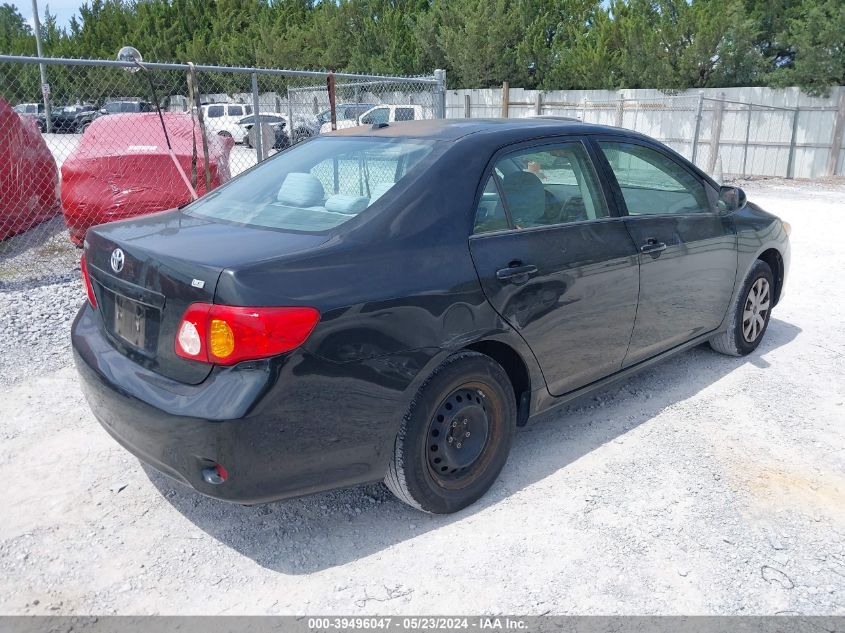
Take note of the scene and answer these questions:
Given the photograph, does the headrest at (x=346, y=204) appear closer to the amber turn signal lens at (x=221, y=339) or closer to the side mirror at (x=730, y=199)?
the amber turn signal lens at (x=221, y=339)

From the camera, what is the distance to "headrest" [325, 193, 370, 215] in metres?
3.04

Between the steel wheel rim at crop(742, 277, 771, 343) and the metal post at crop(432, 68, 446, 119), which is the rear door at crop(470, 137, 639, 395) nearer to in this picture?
the steel wheel rim at crop(742, 277, 771, 343)

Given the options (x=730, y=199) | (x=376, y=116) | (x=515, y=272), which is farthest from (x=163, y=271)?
(x=376, y=116)

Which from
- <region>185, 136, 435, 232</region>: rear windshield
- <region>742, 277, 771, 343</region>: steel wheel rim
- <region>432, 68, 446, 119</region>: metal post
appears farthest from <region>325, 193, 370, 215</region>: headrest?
<region>432, 68, 446, 119</region>: metal post

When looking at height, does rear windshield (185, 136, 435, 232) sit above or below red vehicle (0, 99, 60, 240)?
above

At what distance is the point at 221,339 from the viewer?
2.52m

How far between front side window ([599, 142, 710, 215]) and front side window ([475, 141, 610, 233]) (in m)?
0.23

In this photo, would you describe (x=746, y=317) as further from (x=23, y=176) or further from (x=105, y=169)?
(x=23, y=176)

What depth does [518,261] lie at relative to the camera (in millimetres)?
3250

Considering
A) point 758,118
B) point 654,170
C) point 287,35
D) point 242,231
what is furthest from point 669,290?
point 287,35

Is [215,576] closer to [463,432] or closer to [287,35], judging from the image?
[463,432]

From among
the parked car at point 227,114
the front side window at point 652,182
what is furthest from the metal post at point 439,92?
the parked car at point 227,114

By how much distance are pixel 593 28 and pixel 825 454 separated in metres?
26.1

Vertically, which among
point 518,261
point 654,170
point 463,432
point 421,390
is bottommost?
point 463,432
